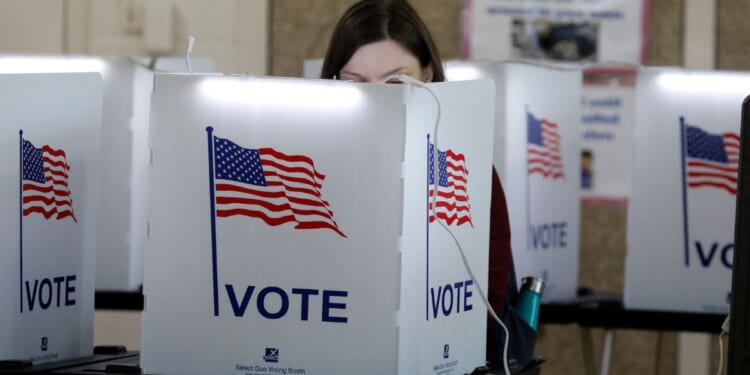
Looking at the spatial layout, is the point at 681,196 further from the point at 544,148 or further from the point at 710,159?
the point at 544,148

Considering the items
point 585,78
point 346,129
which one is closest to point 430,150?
point 346,129

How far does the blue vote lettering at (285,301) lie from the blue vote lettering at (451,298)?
119 millimetres

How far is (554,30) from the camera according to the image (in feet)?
→ 12.7

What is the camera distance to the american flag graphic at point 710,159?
2455mm

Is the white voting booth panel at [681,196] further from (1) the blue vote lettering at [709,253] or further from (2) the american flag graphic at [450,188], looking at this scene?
(2) the american flag graphic at [450,188]

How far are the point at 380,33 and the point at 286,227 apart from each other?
2.33 ft

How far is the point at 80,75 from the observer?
1.60m

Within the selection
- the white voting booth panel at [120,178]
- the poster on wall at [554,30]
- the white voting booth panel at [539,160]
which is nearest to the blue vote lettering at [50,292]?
the white voting booth panel at [120,178]

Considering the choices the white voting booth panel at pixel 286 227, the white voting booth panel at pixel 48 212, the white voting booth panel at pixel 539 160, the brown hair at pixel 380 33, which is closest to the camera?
the white voting booth panel at pixel 286 227

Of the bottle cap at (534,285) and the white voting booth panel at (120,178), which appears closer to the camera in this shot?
the bottle cap at (534,285)

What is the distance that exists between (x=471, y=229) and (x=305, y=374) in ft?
0.95

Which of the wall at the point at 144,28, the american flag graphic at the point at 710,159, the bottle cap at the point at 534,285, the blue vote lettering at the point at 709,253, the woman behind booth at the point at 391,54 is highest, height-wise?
the wall at the point at 144,28

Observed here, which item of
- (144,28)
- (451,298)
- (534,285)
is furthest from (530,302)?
(144,28)

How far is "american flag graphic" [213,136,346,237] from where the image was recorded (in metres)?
1.36
